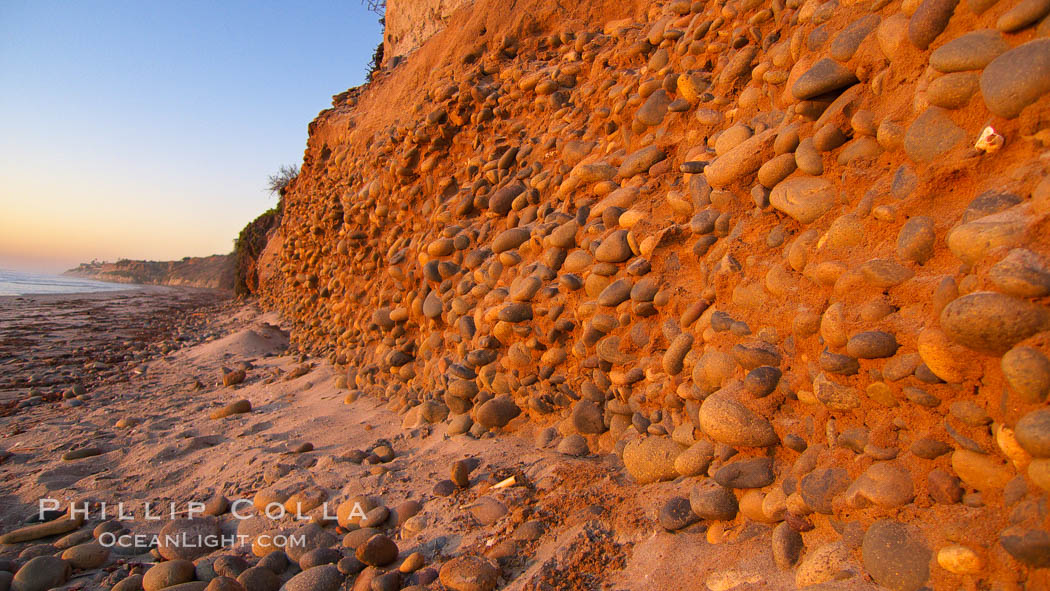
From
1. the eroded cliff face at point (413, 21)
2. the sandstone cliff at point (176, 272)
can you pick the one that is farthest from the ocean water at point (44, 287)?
the eroded cliff face at point (413, 21)

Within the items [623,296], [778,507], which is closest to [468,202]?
[623,296]

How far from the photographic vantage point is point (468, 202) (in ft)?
12.5

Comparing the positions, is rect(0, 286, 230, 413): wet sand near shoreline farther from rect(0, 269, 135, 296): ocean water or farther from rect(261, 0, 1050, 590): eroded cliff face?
rect(0, 269, 135, 296): ocean water

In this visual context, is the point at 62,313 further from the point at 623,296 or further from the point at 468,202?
the point at 623,296

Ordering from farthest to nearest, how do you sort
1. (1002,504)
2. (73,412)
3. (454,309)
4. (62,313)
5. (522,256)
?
(62,313)
(73,412)
(454,309)
(522,256)
(1002,504)

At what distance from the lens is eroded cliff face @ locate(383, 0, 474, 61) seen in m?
6.96

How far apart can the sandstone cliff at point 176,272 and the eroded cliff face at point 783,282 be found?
31.2 meters

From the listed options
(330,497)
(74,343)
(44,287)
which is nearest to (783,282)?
(330,497)

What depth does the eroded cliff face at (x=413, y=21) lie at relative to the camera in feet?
22.8

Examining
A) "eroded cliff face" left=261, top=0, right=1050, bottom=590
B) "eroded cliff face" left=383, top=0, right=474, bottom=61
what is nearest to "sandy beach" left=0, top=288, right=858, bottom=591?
"eroded cliff face" left=261, top=0, right=1050, bottom=590

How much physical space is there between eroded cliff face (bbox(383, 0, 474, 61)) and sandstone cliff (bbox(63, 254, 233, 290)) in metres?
26.6

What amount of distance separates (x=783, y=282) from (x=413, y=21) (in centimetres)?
→ 696

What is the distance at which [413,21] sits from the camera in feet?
24.1

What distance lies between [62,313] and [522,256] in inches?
615
